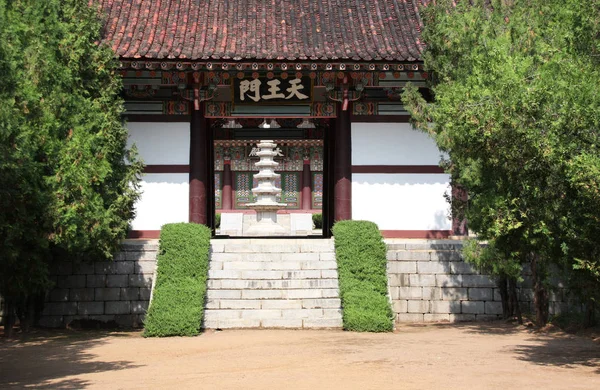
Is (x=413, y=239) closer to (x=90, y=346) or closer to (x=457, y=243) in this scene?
(x=457, y=243)

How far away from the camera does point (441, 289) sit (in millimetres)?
16484

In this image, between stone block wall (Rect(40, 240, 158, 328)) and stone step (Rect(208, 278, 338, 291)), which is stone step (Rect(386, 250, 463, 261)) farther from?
stone block wall (Rect(40, 240, 158, 328))

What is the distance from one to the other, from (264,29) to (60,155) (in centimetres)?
599

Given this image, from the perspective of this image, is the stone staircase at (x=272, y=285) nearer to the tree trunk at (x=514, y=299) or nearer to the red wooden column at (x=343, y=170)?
the red wooden column at (x=343, y=170)

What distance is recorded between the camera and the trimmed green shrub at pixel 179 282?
14344 mm

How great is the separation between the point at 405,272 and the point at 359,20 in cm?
582

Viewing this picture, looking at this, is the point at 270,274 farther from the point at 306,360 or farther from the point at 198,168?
the point at 306,360

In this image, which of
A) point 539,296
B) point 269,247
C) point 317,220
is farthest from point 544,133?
point 317,220

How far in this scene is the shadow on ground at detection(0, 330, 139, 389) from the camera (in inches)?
397

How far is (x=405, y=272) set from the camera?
16500 millimetres

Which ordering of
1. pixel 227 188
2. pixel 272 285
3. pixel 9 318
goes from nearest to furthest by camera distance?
pixel 9 318
pixel 272 285
pixel 227 188

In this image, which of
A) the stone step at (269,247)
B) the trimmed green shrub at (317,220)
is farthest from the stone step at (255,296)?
the trimmed green shrub at (317,220)

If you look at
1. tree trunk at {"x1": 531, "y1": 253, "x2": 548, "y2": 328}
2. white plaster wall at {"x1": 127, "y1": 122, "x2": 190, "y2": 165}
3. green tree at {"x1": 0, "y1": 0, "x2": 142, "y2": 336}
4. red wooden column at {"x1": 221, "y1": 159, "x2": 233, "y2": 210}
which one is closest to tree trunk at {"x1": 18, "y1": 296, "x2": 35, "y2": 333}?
green tree at {"x1": 0, "y1": 0, "x2": 142, "y2": 336}

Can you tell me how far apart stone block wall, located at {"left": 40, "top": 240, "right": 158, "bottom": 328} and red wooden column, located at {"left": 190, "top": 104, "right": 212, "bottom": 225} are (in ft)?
7.22
